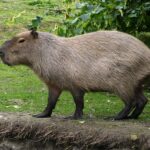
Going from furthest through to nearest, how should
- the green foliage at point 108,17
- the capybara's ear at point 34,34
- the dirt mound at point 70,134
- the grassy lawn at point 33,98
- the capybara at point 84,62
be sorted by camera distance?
1. the green foliage at point 108,17
2. the grassy lawn at point 33,98
3. the capybara's ear at point 34,34
4. the capybara at point 84,62
5. the dirt mound at point 70,134

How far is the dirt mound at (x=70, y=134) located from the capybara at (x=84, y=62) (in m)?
0.29

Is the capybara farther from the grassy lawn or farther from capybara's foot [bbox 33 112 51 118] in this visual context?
the grassy lawn

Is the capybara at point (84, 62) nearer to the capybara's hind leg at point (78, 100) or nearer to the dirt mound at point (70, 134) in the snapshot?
the capybara's hind leg at point (78, 100)

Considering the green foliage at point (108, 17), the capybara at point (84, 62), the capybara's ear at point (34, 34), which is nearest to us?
the capybara at point (84, 62)

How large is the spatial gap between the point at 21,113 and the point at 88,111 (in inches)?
30.9

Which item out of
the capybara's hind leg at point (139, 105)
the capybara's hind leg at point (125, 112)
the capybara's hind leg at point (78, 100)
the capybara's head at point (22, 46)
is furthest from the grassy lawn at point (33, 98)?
the capybara's head at point (22, 46)

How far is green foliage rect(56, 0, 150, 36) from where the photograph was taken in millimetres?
7867

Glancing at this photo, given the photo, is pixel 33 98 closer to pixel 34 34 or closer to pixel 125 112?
pixel 34 34

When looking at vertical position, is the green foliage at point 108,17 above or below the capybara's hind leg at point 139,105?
above

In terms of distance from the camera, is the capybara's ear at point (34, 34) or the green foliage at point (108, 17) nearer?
the capybara's ear at point (34, 34)

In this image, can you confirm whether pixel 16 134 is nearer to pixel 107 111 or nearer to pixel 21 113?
pixel 21 113

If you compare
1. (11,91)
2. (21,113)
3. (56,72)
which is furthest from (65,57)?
(11,91)

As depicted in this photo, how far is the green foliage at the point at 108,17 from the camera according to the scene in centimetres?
787

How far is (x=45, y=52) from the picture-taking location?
664cm
